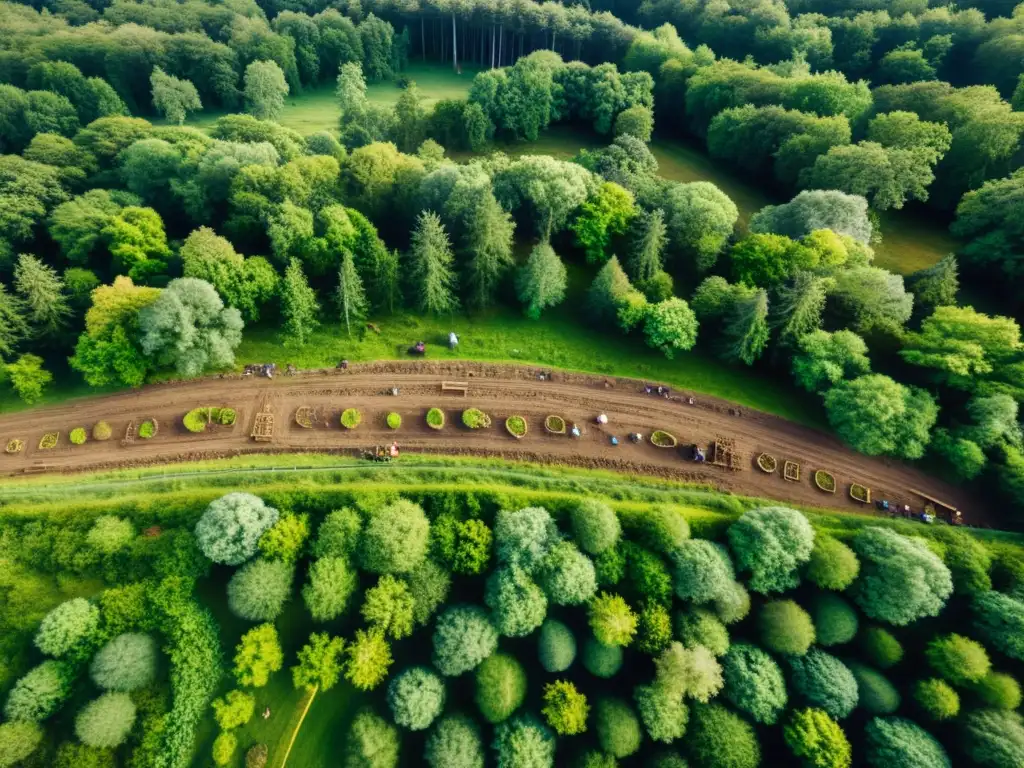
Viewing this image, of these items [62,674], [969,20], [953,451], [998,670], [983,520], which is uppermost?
[969,20]

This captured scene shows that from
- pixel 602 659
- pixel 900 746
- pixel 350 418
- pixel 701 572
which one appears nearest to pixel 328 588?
pixel 350 418

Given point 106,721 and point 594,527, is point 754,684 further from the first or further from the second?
point 106,721

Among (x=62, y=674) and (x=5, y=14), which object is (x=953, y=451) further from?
(x=5, y=14)

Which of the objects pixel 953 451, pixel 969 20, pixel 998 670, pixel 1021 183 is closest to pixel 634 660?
pixel 998 670

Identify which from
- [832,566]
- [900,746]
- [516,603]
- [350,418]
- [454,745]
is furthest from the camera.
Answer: [350,418]

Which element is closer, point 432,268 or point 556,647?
point 556,647

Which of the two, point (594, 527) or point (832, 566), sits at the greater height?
point (594, 527)

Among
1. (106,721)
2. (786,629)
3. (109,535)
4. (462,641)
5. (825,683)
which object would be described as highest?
(786,629)
